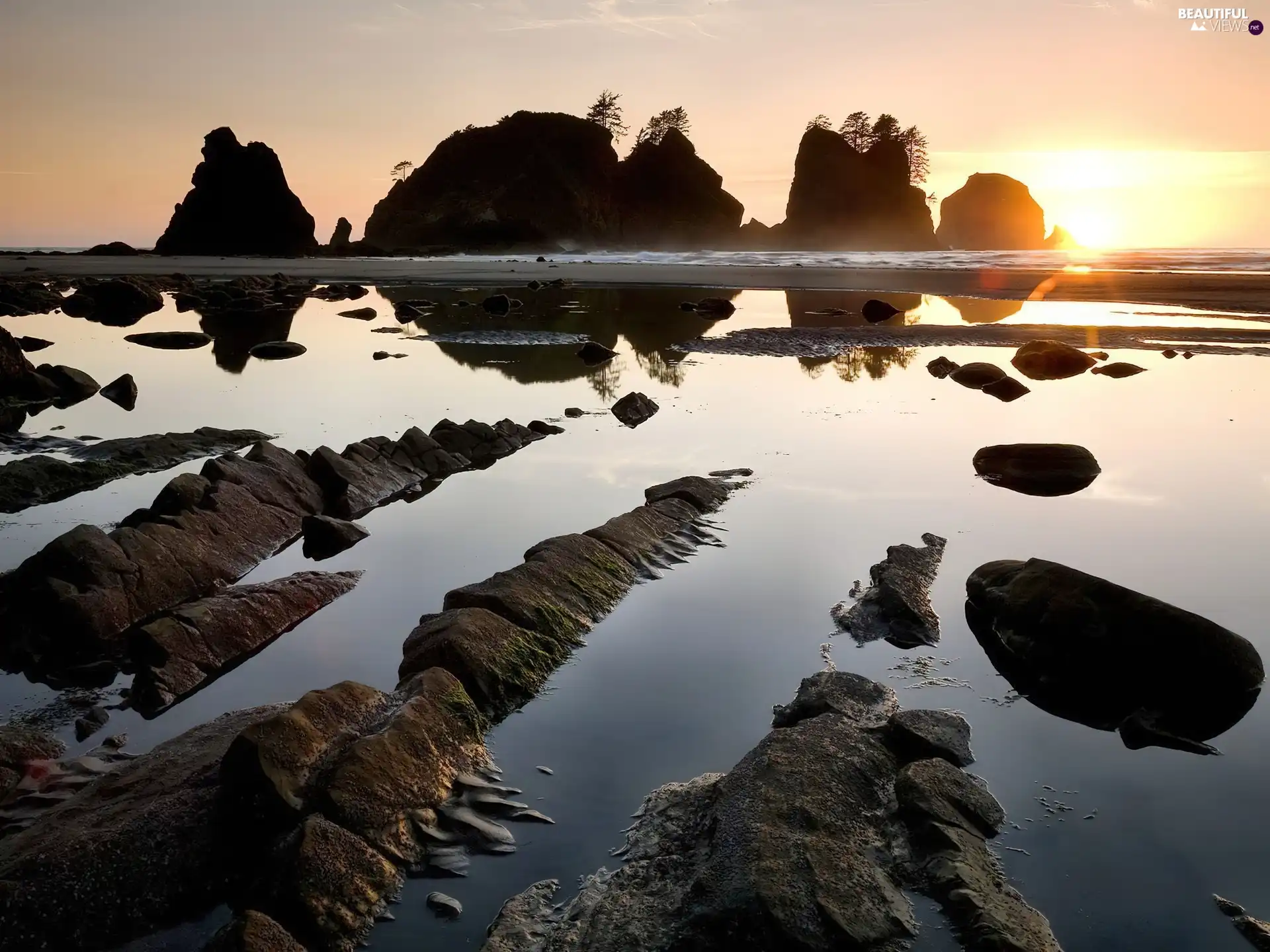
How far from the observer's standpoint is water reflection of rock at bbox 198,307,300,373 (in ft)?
69.0

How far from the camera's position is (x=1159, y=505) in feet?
30.6

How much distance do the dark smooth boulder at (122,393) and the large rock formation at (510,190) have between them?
313 feet

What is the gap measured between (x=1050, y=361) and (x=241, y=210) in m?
106

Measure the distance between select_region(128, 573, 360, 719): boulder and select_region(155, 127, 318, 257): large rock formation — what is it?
353 feet

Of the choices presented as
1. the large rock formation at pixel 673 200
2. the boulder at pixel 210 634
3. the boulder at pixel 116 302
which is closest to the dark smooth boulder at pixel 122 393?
the boulder at pixel 210 634

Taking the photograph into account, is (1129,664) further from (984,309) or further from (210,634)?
(984,309)

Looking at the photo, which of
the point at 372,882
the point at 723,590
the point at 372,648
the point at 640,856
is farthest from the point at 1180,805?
the point at 372,648

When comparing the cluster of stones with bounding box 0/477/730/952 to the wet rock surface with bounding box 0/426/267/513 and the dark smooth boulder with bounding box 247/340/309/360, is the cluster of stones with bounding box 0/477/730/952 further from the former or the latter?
the dark smooth boulder with bounding box 247/340/309/360

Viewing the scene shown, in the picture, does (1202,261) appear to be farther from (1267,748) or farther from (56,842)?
(56,842)

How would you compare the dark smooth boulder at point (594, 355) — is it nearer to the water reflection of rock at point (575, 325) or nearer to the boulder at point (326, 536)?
the water reflection of rock at point (575, 325)

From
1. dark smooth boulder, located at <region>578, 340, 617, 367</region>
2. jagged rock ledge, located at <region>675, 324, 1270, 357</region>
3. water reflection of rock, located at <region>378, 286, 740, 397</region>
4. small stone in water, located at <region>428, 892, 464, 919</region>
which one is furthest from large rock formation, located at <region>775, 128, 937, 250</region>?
small stone in water, located at <region>428, 892, 464, 919</region>

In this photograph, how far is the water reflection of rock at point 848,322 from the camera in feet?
62.2

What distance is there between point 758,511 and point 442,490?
140 inches

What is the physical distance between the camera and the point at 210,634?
6008mm
